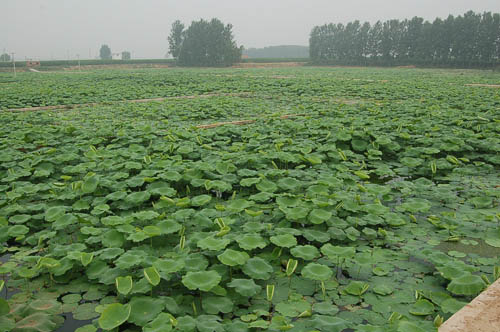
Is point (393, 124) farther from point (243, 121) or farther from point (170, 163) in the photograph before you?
point (170, 163)

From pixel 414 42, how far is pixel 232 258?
50.5 meters

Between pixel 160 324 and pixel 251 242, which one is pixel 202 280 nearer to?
pixel 160 324

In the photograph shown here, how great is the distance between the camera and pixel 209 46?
50.2 meters

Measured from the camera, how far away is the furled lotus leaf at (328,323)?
5.60ft

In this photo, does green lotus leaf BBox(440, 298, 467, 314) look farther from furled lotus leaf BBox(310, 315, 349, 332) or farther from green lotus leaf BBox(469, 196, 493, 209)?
green lotus leaf BBox(469, 196, 493, 209)

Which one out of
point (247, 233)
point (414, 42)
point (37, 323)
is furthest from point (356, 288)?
point (414, 42)

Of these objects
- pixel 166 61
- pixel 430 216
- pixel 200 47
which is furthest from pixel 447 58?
pixel 430 216

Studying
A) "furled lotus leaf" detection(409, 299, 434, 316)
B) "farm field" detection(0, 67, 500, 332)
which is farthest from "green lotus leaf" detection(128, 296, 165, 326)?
"furled lotus leaf" detection(409, 299, 434, 316)


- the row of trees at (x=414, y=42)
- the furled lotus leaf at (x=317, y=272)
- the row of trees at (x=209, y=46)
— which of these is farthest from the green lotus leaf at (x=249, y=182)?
the row of trees at (x=209, y=46)

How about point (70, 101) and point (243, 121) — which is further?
point (70, 101)

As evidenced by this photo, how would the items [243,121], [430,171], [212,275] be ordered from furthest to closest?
[243,121], [430,171], [212,275]

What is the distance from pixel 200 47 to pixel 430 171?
49790 mm

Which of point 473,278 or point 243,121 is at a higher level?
point 243,121

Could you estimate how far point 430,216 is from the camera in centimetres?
290
